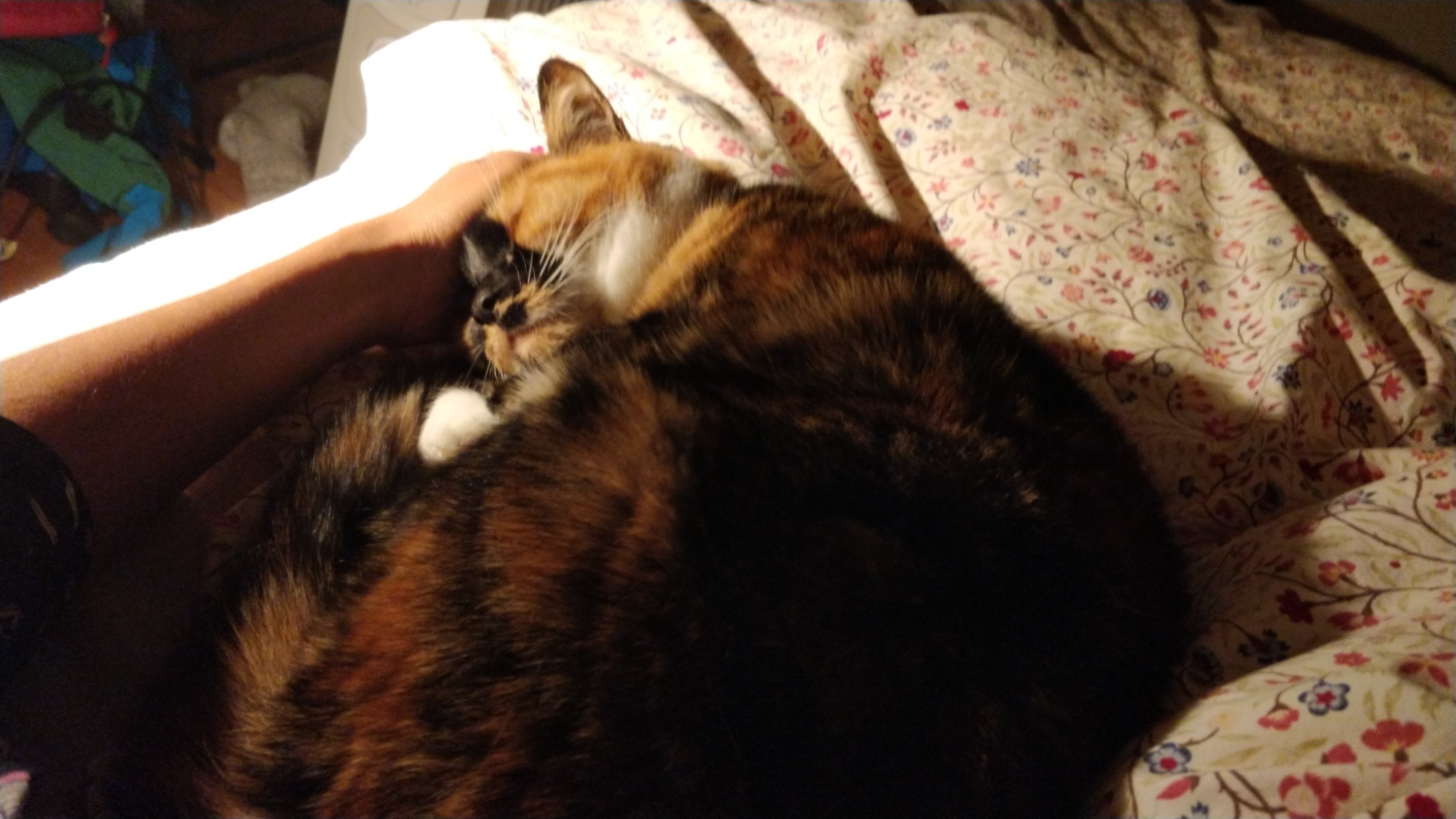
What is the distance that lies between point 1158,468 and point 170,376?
1.07 m

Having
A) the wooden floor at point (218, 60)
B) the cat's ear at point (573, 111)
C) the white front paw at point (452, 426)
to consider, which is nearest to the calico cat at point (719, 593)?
the white front paw at point (452, 426)

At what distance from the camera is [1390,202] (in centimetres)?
144

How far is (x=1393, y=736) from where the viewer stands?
0.44 meters

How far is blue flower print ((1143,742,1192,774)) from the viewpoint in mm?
474

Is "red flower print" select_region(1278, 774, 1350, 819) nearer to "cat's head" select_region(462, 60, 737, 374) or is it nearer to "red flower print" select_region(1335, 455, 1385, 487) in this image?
"red flower print" select_region(1335, 455, 1385, 487)

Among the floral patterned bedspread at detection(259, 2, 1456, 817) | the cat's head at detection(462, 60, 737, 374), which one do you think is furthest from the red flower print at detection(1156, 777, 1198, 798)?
the cat's head at detection(462, 60, 737, 374)

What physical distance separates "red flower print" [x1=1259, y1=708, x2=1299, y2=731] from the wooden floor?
2312 millimetres

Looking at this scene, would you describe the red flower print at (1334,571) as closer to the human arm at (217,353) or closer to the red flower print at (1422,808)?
the red flower print at (1422,808)

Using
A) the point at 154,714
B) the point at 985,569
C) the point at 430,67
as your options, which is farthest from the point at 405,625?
the point at 430,67

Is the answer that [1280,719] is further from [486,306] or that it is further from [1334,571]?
[486,306]

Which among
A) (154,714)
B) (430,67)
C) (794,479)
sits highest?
(430,67)

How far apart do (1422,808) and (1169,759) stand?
0.41 feet

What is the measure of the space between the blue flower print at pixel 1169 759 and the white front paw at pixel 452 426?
57cm

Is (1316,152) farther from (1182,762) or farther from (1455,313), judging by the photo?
(1182,762)
